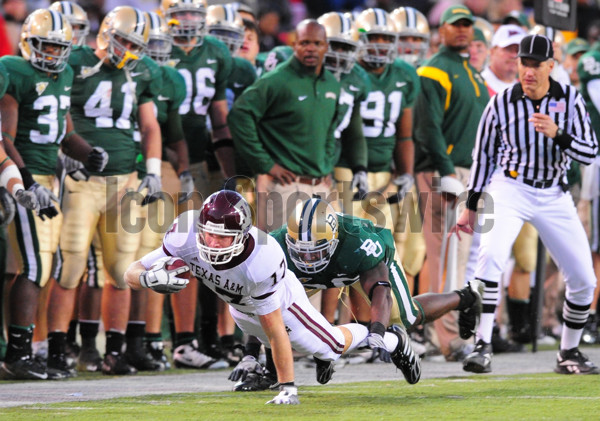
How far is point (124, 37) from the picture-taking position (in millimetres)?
6641

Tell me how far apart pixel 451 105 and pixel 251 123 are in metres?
1.40

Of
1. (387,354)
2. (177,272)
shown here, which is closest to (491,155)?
(387,354)

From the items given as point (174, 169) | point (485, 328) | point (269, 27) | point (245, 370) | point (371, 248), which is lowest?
point (245, 370)

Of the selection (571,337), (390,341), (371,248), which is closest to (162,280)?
(390,341)

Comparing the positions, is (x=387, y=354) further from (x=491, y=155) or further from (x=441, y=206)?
(x=441, y=206)

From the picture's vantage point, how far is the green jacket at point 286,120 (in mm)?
7059

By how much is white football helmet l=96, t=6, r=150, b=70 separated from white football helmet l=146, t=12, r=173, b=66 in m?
0.35

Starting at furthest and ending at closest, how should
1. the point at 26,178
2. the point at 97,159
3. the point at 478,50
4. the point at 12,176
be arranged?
the point at 478,50 → the point at 97,159 → the point at 26,178 → the point at 12,176

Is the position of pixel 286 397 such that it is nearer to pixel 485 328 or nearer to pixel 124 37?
pixel 485 328

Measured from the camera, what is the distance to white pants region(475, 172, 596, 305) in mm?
6137

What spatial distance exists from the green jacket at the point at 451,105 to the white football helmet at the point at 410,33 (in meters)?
0.60

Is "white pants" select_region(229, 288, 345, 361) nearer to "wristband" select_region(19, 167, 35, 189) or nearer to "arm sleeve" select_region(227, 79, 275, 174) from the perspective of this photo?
"wristband" select_region(19, 167, 35, 189)

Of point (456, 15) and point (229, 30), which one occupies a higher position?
point (456, 15)

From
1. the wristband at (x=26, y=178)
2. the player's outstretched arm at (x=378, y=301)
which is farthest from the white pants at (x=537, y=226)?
the wristband at (x=26, y=178)
